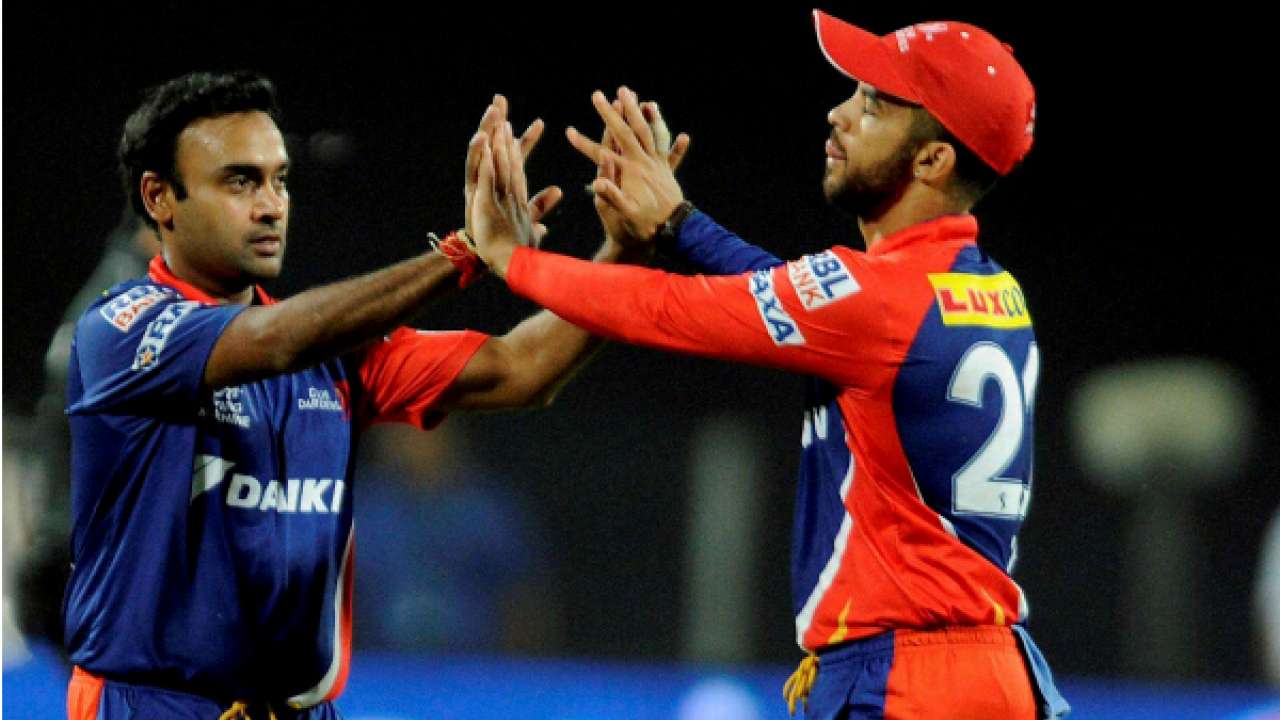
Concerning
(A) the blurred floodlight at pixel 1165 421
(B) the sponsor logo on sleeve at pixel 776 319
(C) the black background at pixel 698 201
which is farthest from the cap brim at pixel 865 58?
(A) the blurred floodlight at pixel 1165 421

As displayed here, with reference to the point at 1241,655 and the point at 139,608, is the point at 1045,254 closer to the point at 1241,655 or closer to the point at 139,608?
the point at 1241,655

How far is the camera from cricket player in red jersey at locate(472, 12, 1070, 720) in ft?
7.30

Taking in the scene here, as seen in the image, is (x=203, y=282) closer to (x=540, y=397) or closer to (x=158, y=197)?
(x=158, y=197)

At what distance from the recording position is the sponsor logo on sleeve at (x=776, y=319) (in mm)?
2227

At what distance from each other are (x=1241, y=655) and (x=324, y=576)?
480cm

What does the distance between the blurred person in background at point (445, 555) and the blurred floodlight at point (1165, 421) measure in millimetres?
2383

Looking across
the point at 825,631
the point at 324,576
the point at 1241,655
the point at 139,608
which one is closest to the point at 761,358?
the point at 825,631

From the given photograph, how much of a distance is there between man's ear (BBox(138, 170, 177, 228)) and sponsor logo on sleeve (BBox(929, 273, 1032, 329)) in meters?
1.32

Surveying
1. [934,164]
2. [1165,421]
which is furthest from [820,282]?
[1165,421]

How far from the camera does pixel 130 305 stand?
251 cm

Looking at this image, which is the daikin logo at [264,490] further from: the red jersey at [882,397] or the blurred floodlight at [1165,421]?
the blurred floodlight at [1165,421]

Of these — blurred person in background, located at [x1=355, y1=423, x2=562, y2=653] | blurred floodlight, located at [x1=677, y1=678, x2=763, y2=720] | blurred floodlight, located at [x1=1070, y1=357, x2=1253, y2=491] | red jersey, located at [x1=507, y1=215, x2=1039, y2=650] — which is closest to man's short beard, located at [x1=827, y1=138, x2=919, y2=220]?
red jersey, located at [x1=507, y1=215, x2=1039, y2=650]

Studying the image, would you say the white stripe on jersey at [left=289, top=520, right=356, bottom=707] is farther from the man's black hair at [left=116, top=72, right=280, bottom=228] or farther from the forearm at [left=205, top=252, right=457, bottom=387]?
the man's black hair at [left=116, top=72, right=280, bottom=228]

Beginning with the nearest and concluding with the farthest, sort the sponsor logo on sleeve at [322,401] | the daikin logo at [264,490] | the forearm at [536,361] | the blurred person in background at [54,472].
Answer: the daikin logo at [264,490] → the sponsor logo on sleeve at [322,401] → the forearm at [536,361] → the blurred person in background at [54,472]
